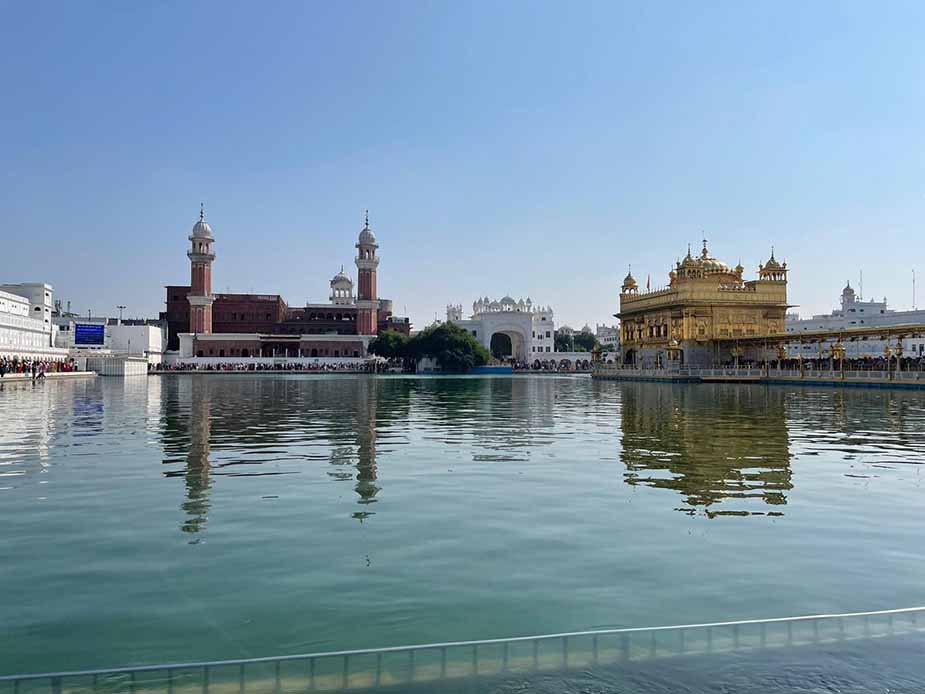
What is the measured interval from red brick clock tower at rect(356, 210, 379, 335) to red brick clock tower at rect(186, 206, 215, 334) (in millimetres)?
20112

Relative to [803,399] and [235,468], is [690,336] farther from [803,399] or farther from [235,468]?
[235,468]

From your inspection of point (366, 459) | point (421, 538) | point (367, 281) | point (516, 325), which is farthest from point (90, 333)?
point (421, 538)

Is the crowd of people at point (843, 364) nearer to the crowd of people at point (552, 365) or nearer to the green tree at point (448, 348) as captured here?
the green tree at point (448, 348)

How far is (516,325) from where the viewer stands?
4611 inches

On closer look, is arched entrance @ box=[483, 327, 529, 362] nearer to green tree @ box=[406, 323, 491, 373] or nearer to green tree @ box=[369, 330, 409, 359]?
green tree @ box=[406, 323, 491, 373]

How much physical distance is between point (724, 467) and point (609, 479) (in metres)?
2.22

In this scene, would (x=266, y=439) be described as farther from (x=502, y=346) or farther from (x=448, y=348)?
(x=502, y=346)

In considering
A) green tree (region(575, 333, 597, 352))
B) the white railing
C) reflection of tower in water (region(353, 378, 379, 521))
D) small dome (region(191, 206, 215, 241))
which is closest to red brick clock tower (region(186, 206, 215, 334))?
small dome (region(191, 206, 215, 241))

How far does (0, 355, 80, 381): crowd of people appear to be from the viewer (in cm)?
5834

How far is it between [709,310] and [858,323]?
53.4m

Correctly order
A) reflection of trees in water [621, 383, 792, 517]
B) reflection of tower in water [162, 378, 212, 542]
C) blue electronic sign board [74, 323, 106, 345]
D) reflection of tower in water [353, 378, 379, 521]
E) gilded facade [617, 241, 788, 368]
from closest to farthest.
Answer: reflection of tower in water [162, 378, 212, 542] → reflection of trees in water [621, 383, 792, 517] → reflection of tower in water [353, 378, 379, 521] → gilded facade [617, 241, 788, 368] → blue electronic sign board [74, 323, 106, 345]

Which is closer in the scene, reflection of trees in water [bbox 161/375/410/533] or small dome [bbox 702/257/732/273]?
reflection of trees in water [bbox 161/375/410/533]

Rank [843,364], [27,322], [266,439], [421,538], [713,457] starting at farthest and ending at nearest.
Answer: [27,322] < [843,364] < [266,439] < [713,457] < [421,538]

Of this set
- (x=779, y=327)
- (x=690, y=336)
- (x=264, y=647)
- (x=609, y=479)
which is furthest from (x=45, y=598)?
(x=779, y=327)
